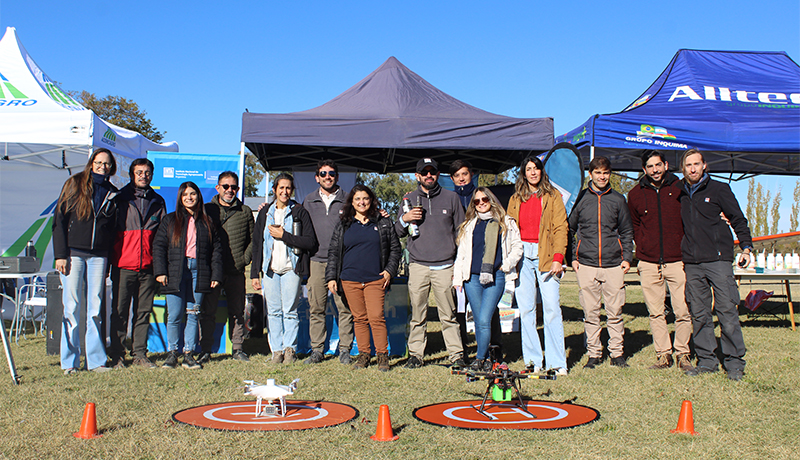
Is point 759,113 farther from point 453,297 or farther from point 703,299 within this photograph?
point 453,297

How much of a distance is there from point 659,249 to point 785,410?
1.80 meters

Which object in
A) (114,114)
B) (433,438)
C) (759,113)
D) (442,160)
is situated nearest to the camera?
(433,438)

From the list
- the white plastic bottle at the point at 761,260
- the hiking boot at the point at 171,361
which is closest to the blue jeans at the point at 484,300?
the hiking boot at the point at 171,361

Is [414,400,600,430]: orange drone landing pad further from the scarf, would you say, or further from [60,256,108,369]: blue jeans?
[60,256,108,369]: blue jeans

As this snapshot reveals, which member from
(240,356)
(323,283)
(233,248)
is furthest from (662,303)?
(233,248)

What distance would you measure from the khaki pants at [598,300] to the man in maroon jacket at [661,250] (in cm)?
31

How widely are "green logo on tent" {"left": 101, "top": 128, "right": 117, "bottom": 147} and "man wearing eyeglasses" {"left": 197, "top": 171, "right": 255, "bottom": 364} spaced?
10.6ft

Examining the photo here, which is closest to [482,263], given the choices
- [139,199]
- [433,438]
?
[433,438]

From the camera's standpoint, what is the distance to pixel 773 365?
5730 millimetres

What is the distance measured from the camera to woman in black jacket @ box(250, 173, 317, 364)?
5.91 metres

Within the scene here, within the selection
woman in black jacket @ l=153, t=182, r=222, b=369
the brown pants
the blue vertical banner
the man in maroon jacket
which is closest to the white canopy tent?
the blue vertical banner

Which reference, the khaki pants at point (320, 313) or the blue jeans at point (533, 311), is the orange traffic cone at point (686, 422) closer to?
the blue jeans at point (533, 311)

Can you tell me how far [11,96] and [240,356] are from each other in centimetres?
540

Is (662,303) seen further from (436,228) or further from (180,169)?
(180,169)
